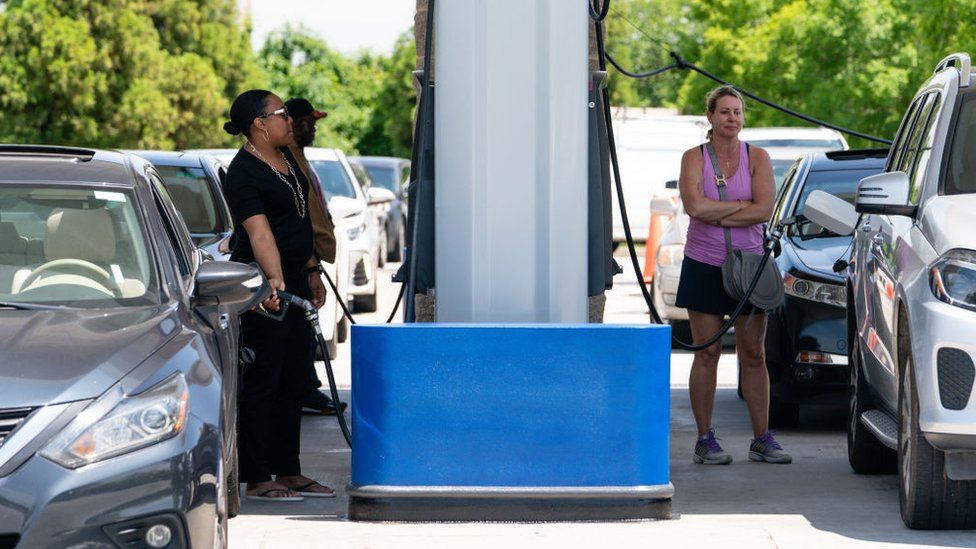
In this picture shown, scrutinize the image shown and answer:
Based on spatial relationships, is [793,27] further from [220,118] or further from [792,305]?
[792,305]

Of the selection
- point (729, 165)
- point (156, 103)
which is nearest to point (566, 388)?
point (729, 165)

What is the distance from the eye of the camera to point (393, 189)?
31719mm

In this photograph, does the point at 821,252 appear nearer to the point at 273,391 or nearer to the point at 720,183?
the point at 720,183

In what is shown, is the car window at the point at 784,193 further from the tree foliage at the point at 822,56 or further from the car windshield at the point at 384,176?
the car windshield at the point at 384,176

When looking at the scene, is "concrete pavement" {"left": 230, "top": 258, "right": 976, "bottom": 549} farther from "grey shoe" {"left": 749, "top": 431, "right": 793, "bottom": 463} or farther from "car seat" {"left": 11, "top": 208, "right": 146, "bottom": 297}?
"car seat" {"left": 11, "top": 208, "right": 146, "bottom": 297}

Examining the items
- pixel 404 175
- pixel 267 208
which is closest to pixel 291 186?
pixel 267 208

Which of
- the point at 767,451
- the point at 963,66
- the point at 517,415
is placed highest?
the point at 963,66

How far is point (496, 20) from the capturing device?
755 centimetres

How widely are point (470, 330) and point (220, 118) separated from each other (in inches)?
2009

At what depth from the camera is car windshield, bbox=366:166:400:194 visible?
31.9 meters

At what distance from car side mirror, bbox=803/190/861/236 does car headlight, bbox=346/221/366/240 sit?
8.45 m

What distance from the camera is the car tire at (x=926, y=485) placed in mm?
6922

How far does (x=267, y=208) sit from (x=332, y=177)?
10.9m

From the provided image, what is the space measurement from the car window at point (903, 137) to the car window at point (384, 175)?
75.0ft
